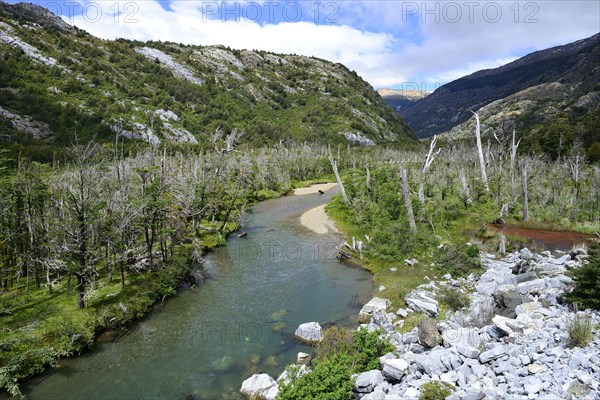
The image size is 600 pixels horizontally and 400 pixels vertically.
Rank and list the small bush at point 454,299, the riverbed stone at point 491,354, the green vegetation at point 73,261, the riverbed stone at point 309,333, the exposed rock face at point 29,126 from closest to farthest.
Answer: the riverbed stone at point 491,354
the green vegetation at point 73,261
the riverbed stone at point 309,333
the small bush at point 454,299
the exposed rock face at point 29,126

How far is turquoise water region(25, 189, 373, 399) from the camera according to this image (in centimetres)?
1448

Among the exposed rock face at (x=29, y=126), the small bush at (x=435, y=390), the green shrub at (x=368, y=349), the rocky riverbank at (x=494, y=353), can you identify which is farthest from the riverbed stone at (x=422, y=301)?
the exposed rock face at (x=29, y=126)

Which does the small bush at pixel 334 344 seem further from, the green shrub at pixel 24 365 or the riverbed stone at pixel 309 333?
the green shrub at pixel 24 365

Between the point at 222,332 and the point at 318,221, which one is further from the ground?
the point at 318,221

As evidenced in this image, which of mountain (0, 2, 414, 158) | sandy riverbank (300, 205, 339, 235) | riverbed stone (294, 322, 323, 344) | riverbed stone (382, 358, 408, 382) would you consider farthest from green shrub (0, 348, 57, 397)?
mountain (0, 2, 414, 158)

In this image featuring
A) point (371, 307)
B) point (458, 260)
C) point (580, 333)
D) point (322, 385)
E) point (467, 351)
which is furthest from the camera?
point (458, 260)

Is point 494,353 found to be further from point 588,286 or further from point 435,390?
point 588,286

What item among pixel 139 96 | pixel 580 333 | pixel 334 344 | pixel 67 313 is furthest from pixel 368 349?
pixel 139 96

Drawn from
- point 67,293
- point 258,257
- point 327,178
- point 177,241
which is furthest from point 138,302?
point 327,178

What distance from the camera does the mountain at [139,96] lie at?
90.1 metres

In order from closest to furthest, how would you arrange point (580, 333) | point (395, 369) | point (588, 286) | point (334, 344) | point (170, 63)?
1. point (580, 333)
2. point (395, 369)
3. point (588, 286)
4. point (334, 344)
5. point (170, 63)

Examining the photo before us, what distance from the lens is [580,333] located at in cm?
1089

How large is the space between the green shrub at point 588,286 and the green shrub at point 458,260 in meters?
8.90

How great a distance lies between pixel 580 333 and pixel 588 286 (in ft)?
12.6
